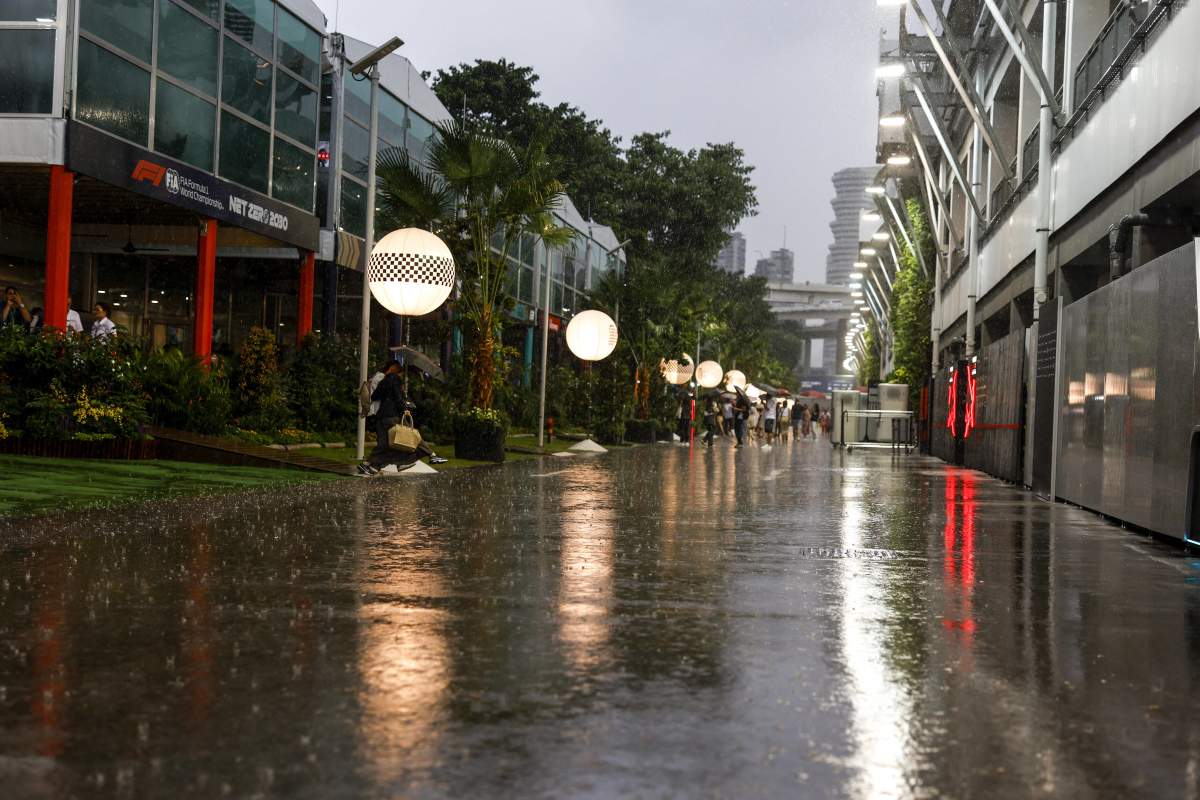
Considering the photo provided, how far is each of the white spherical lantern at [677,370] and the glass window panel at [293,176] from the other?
17.3 meters

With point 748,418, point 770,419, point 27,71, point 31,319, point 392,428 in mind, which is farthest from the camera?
point 748,418

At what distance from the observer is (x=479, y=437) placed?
22.7 meters

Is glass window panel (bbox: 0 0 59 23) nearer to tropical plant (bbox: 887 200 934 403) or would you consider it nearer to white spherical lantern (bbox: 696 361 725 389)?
tropical plant (bbox: 887 200 934 403)

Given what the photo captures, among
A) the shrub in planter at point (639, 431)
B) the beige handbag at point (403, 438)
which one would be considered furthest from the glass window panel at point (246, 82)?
the shrub in planter at point (639, 431)

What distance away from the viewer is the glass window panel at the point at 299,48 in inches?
1057

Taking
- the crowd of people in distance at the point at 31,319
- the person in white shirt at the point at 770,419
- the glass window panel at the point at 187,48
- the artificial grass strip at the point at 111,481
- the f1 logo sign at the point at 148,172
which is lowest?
the artificial grass strip at the point at 111,481

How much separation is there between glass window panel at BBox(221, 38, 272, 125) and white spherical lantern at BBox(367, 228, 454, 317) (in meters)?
8.01

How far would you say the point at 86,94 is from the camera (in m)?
19.7

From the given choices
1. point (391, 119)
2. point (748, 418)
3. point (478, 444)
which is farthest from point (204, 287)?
point (748, 418)

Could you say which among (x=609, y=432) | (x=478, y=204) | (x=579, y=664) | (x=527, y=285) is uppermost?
(x=527, y=285)

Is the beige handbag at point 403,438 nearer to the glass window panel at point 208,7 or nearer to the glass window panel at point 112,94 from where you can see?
the glass window panel at point 112,94

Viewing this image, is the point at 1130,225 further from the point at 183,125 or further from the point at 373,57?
the point at 183,125

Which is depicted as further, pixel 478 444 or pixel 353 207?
pixel 353 207

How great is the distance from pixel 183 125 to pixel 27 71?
385cm
